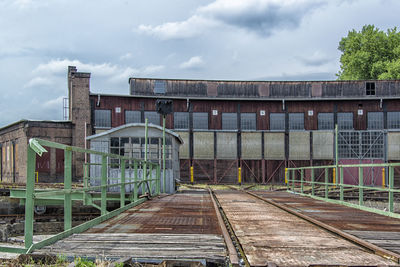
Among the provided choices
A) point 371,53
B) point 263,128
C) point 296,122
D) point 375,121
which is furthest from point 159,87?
point 371,53

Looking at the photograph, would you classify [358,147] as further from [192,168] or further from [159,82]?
[159,82]

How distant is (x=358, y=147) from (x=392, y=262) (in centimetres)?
3227

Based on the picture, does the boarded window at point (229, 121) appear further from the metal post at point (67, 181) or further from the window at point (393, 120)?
the metal post at point (67, 181)

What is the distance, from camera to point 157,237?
5.77 metres

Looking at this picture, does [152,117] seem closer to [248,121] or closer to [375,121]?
[248,121]

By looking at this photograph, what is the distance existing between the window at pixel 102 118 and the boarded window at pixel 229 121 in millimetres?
9539

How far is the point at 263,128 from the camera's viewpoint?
35.2 metres

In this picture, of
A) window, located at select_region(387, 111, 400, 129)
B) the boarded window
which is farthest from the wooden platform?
window, located at select_region(387, 111, 400, 129)

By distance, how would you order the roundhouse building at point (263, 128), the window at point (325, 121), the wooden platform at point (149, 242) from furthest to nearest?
1. the window at point (325, 121)
2. the roundhouse building at point (263, 128)
3. the wooden platform at point (149, 242)

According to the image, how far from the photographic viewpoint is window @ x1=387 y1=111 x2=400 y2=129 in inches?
1363

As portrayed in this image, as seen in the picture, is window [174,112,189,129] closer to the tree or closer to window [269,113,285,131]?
window [269,113,285,131]

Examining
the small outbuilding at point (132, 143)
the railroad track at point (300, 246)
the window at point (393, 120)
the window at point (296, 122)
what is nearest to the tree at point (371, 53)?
the window at point (393, 120)

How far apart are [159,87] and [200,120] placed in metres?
4.74

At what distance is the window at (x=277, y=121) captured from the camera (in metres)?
35.2
